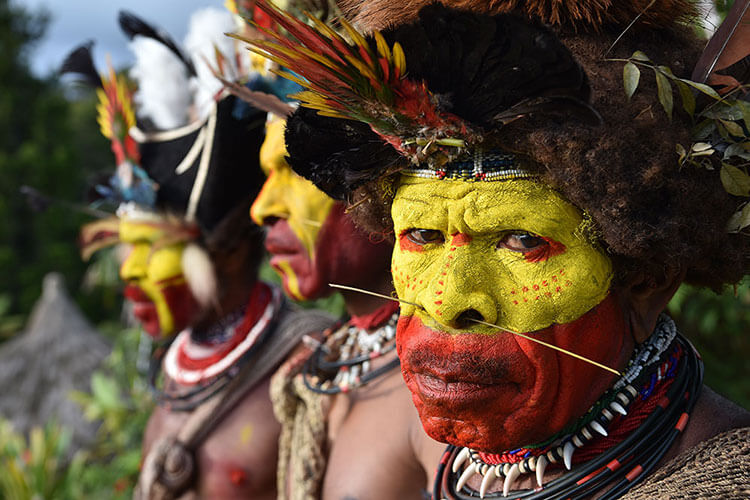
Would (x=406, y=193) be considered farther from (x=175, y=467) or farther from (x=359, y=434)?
(x=175, y=467)

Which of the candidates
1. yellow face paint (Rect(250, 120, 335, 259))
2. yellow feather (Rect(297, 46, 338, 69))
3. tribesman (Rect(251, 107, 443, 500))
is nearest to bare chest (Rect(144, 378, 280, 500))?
tribesman (Rect(251, 107, 443, 500))

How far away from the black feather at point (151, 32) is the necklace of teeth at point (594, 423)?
232cm

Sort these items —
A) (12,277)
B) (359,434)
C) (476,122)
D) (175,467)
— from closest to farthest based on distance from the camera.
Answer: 1. (476,122)
2. (359,434)
3. (175,467)
4. (12,277)

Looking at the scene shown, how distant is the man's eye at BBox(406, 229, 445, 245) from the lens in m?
1.56

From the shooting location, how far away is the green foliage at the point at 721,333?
149 inches

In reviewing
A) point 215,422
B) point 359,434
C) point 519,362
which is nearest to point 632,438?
point 519,362

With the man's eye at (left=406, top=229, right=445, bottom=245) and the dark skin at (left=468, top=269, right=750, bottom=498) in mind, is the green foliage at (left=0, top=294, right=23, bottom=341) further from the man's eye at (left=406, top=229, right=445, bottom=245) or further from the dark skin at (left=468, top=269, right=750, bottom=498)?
the dark skin at (left=468, top=269, right=750, bottom=498)

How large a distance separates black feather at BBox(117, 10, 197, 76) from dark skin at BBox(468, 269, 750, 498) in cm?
234

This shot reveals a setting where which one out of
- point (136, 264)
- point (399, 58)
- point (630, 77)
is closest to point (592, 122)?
point (630, 77)

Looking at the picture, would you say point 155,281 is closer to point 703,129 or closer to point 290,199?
point 290,199

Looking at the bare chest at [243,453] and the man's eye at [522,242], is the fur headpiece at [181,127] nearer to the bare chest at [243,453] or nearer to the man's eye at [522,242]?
the bare chest at [243,453]

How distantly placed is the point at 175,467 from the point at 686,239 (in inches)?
92.5

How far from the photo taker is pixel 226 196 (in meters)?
3.12

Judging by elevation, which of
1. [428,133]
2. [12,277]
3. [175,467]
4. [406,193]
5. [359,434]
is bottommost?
[12,277]
